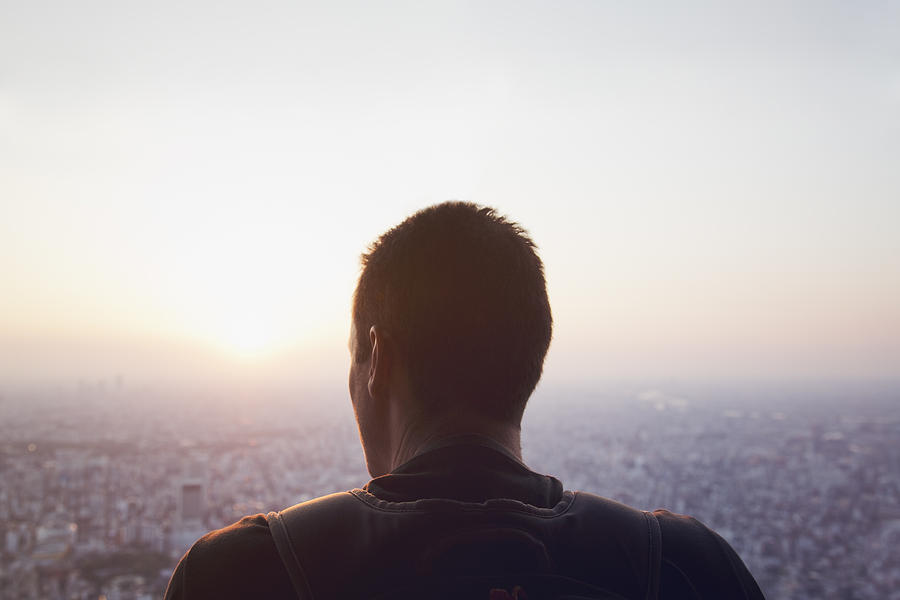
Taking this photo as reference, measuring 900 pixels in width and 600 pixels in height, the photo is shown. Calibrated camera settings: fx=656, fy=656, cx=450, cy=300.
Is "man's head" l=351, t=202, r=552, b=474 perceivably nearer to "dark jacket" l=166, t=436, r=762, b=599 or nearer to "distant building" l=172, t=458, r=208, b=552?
"dark jacket" l=166, t=436, r=762, b=599

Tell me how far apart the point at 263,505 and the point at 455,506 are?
22.7 feet

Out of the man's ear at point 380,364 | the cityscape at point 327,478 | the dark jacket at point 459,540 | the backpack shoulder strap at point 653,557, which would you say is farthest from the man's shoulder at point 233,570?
the cityscape at point 327,478

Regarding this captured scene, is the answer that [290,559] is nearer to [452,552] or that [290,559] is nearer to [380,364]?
[452,552]

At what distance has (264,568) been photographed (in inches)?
28.2

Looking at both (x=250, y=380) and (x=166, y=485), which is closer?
(x=166, y=485)

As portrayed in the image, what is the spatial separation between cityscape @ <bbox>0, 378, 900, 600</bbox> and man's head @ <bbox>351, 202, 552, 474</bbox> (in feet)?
17.3

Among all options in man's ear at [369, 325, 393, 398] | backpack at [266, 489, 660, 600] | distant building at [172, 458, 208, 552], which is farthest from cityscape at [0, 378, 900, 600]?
backpack at [266, 489, 660, 600]

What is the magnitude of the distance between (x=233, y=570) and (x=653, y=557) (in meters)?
0.50

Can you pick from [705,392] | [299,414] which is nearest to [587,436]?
[299,414]

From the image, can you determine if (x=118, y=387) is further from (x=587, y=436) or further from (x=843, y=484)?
(x=843, y=484)

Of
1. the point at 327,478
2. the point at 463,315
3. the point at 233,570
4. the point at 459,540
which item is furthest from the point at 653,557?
the point at 327,478

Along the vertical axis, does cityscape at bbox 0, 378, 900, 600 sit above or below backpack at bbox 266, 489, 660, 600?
below

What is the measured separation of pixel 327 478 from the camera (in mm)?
8570

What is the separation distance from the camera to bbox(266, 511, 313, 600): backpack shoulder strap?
0.71 m
